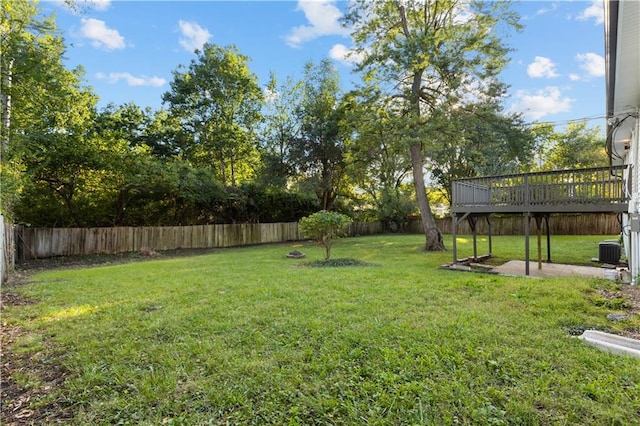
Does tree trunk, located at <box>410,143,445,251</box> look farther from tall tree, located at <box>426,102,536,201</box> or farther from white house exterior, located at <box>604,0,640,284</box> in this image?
white house exterior, located at <box>604,0,640,284</box>

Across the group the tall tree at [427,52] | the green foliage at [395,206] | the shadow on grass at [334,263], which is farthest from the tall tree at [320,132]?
the shadow on grass at [334,263]

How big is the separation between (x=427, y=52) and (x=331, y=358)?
1111 centimetres

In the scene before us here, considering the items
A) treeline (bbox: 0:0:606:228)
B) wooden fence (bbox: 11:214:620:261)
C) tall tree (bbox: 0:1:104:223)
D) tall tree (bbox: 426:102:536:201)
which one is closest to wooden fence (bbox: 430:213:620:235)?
wooden fence (bbox: 11:214:620:261)

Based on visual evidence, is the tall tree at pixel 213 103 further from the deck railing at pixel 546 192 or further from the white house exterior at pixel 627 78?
the white house exterior at pixel 627 78

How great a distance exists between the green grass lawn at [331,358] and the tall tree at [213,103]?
12.5m

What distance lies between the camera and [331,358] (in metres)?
2.83

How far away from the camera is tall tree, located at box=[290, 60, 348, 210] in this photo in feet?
56.8

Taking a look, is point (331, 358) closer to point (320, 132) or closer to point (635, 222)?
point (635, 222)

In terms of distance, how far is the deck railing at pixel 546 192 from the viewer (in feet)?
22.1

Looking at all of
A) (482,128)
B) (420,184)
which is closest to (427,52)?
(482,128)

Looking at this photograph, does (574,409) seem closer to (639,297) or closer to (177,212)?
(639,297)

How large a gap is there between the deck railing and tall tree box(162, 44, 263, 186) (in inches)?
470

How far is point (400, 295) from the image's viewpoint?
5.02 meters

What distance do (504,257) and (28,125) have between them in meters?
15.6
